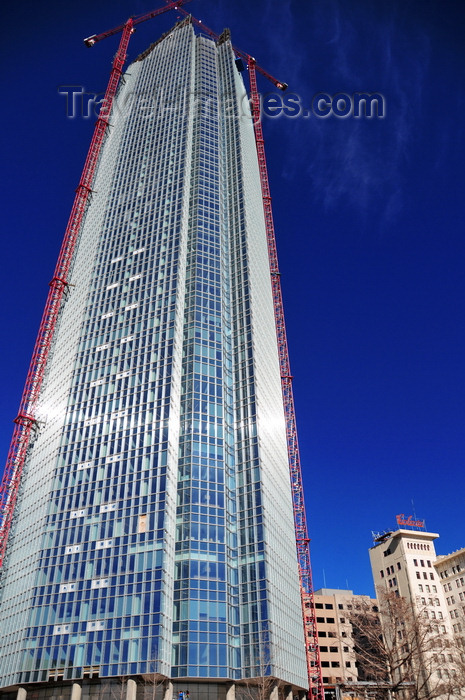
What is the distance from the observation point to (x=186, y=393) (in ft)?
375

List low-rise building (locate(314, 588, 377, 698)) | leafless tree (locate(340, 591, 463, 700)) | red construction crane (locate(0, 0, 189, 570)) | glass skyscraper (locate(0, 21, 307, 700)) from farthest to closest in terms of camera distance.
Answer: low-rise building (locate(314, 588, 377, 698)) → red construction crane (locate(0, 0, 189, 570)) → glass skyscraper (locate(0, 21, 307, 700)) → leafless tree (locate(340, 591, 463, 700))

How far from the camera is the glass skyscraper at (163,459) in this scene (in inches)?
3460

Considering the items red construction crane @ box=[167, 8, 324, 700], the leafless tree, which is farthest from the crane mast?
the leafless tree

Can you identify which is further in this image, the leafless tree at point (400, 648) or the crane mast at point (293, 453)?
the crane mast at point (293, 453)

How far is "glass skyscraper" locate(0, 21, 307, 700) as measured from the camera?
87875 mm

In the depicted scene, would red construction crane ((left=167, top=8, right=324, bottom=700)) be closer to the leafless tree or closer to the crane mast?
the crane mast

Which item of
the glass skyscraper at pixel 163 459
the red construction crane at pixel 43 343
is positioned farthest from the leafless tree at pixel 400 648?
the red construction crane at pixel 43 343

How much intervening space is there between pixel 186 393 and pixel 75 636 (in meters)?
46.7

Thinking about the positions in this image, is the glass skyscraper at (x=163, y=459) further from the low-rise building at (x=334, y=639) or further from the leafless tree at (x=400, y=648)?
the low-rise building at (x=334, y=639)

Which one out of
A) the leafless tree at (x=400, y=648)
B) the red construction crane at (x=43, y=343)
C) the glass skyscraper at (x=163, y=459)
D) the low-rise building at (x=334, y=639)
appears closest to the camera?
the leafless tree at (x=400, y=648)

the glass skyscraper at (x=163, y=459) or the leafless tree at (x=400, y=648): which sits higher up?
the glass skyscraper at (x=163, y=459)

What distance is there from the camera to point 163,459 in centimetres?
10138

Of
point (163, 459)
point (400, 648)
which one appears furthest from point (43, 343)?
point (400, 648)

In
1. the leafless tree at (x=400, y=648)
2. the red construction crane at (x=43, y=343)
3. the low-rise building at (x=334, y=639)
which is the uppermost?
the red construction crane at (x=43, y=343)
